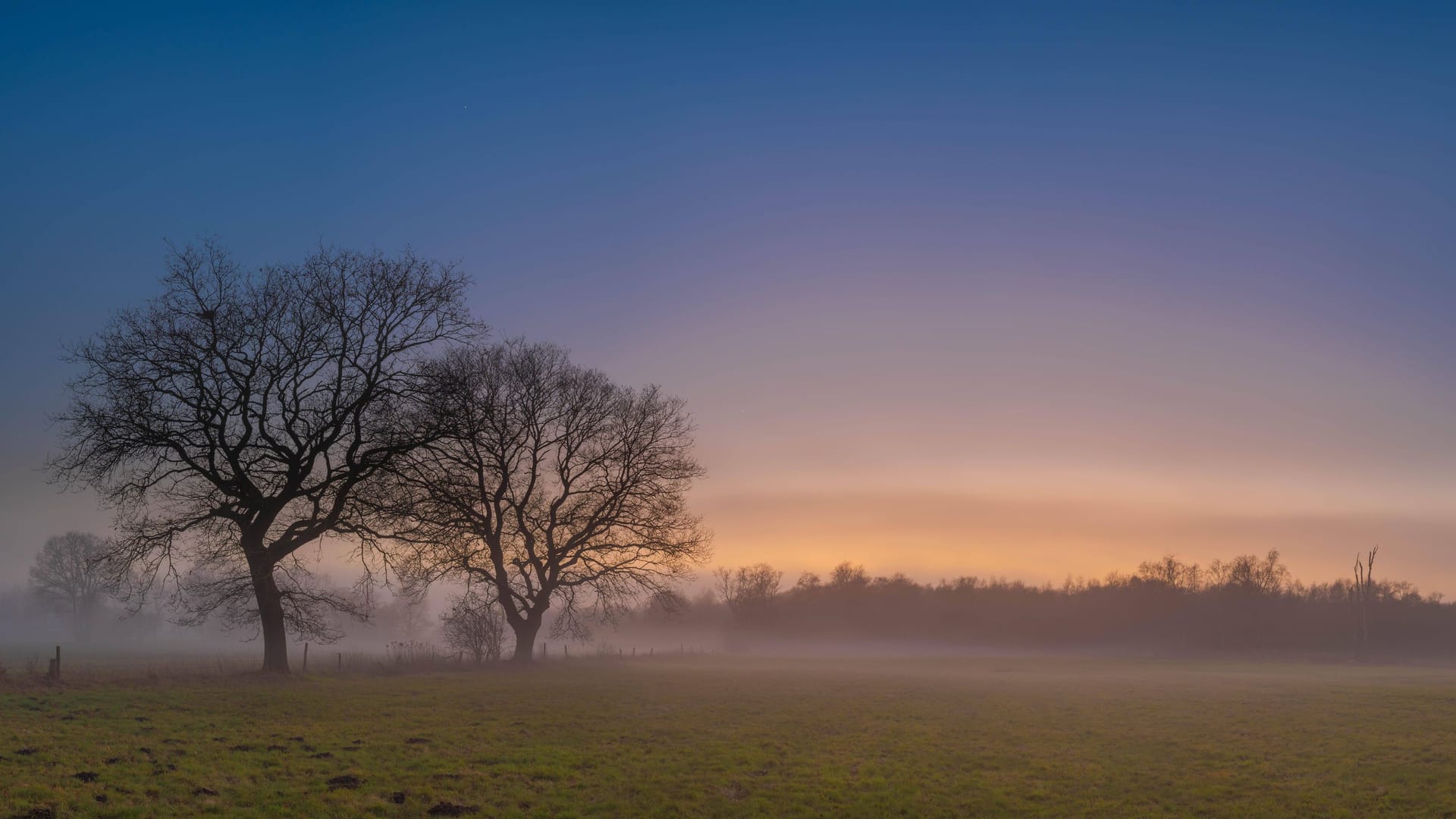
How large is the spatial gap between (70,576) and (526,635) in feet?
343

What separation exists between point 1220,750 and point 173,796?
915 inches

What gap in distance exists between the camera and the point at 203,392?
1165 inches

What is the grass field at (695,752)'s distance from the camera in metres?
15.2

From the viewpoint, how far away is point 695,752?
20250 mm

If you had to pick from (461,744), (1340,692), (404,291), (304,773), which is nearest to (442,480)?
(404,291)

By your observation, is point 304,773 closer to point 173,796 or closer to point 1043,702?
point 173,796

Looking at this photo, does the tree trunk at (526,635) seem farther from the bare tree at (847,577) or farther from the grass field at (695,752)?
the bare tree at (847,577)

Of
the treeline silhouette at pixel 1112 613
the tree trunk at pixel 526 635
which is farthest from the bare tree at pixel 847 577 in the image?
the tree trunk at pixel 526 635

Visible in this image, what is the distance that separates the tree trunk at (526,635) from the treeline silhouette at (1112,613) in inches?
2668

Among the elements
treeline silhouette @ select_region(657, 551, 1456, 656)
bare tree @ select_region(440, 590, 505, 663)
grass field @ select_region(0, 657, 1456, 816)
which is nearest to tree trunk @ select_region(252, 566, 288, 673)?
grass field @ select_region(0, 657, 1456, 816)

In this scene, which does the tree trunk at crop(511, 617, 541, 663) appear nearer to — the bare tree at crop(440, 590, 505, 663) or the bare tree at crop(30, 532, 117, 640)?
the bare tree at crop(440, 590, 505, 663)

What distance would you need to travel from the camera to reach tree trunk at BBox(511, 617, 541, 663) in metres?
42.4

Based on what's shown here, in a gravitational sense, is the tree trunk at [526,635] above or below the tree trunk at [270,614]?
below

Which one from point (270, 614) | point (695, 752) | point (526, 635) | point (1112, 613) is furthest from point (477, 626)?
point (1112, 613)
